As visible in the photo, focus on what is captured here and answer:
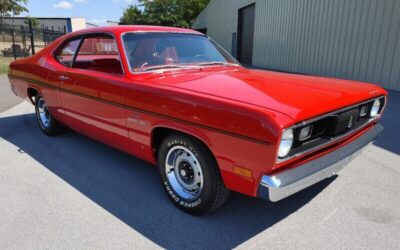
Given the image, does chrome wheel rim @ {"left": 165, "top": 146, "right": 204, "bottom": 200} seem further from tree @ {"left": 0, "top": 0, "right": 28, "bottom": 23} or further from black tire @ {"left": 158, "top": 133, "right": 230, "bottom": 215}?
tree @ {"left": 0, "top": 0, "right": 28, "bottom": 23}

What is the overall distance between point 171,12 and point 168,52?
47022 mm

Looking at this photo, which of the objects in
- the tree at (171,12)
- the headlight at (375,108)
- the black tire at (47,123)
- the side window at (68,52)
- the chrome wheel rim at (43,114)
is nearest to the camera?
the headlight at (375,108)

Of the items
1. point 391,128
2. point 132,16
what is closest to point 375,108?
point 391,128

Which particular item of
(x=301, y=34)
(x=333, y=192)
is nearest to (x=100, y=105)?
(x=333, y=192)

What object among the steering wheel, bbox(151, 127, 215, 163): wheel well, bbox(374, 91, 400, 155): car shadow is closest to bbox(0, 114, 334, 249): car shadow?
bbox(151, 127, 215, 163): wheel well

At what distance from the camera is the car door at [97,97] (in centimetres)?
326

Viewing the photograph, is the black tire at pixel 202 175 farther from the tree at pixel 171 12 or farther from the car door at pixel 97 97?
the tree at pixel 171 12

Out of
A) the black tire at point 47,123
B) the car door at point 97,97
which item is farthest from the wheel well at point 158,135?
the black tire at point 47,123

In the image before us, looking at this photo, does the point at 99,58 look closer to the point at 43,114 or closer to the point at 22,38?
the point at 43,114

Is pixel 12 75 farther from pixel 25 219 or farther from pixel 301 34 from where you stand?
pixel 301 34

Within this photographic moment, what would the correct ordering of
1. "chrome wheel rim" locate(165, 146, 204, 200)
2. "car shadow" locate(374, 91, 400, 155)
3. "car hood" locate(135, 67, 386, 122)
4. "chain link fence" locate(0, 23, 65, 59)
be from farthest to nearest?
"chain link fence" locate(0, 23, 65, 59) → "car shadow" locate(374, 91, 400, 155) → "chrome wheel rim" locate(165, 146, 204, 200) → "car hood" locate(135, 67, 386, 122)

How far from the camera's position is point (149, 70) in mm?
3227

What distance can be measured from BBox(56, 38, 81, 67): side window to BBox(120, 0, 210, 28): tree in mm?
43251

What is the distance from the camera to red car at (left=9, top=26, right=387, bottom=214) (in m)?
2.18
